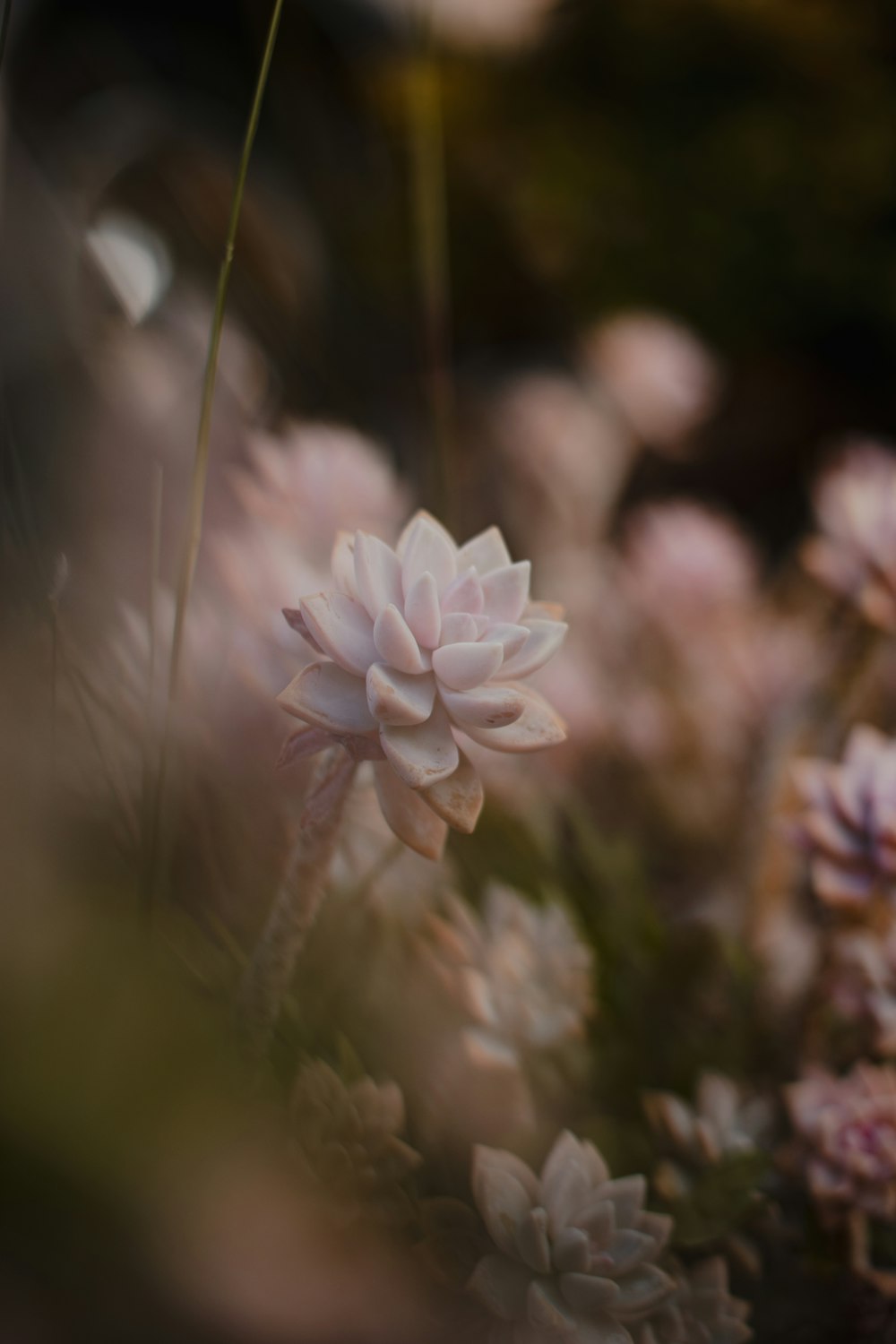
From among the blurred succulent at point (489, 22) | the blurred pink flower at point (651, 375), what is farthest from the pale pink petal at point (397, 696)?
the blurred succulent at point (489, 22)

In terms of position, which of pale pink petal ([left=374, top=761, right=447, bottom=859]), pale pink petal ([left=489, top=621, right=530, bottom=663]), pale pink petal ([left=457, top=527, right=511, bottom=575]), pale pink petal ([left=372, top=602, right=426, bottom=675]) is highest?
pale pink petal ([left=457, top=527, right=511, bottom=575])

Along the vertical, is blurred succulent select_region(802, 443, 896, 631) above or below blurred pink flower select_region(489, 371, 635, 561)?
below

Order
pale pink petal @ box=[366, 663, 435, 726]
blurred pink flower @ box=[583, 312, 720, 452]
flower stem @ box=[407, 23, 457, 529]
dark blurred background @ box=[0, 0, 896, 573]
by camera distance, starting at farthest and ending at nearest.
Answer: blurred pink flower @ box=[583, 312, 720, 452] → dark blurred background @ box=[0, 0, 896, 573] → flower stem @ box=[407, 23, 457, 529] → pale pink petal @ box=[366, 663, 435, 726]

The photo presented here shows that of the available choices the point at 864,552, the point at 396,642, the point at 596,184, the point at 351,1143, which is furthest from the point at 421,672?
the point at 596,184

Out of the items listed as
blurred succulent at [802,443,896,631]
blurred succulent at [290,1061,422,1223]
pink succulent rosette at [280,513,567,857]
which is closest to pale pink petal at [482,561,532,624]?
pink succulent rosette at [280,513,567,857]

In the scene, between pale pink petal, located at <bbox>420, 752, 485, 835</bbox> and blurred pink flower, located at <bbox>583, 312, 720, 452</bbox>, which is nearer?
pale pink petal, located at <bbox>420, 752, 485, 835</bbox>

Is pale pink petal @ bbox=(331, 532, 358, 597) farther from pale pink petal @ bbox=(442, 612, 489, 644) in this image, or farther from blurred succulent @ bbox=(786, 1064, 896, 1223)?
blurred succulent @ bbox=(786, 1064, 896, 1223)

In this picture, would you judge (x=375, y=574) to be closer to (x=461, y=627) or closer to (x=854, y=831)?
(x=461, y=627)
